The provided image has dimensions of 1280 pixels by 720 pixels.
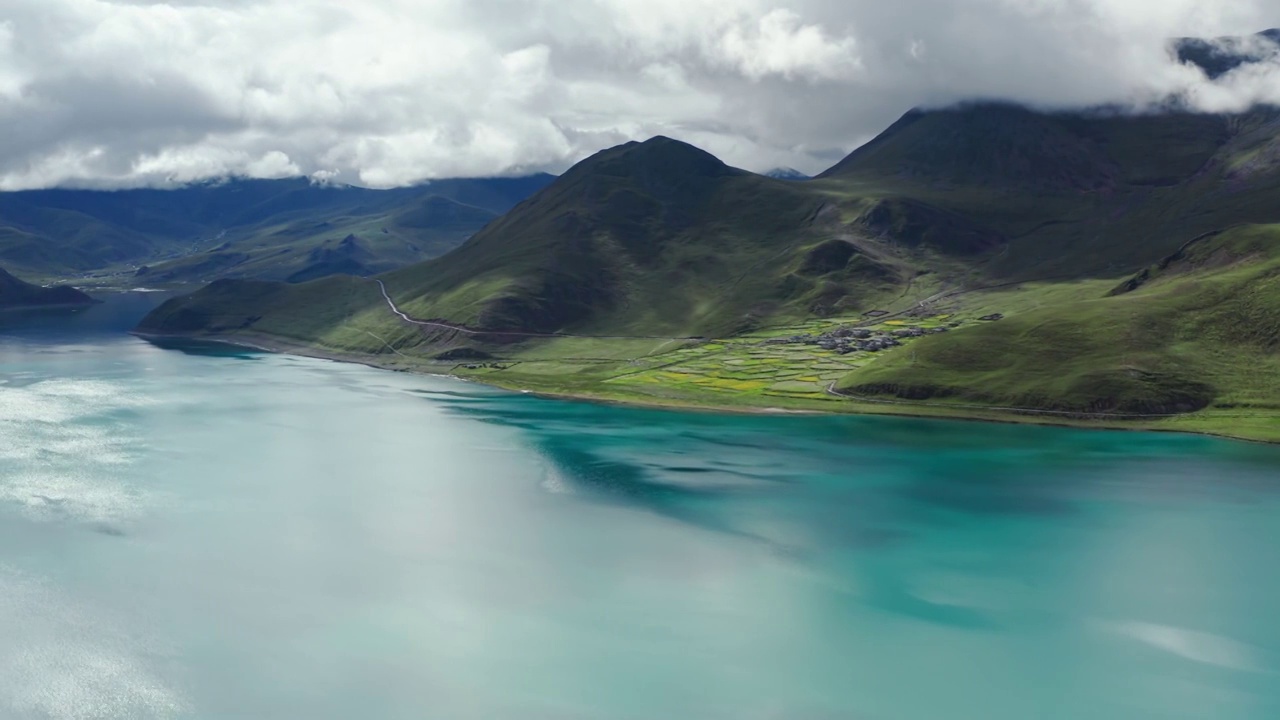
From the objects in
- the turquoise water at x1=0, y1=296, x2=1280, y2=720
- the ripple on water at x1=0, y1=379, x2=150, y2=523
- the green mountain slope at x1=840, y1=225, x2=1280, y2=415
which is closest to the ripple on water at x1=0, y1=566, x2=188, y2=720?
the turquoise water at x1=0, y1=296, x2=1280, y2=720

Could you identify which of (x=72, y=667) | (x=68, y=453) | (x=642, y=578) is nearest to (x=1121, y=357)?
(x=642, y=578)

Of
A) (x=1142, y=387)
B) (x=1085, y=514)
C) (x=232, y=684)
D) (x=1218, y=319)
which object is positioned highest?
(x=1218, y=319)

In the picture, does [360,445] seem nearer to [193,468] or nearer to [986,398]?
[193,468]

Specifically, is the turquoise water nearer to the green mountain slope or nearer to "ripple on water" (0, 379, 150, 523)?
"ripple on water" (0, 379, 150, 523)

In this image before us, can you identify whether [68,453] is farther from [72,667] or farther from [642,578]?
[642,578]

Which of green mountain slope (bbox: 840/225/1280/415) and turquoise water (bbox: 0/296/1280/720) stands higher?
green mountain slope (bbox: 840/225/1280/415)

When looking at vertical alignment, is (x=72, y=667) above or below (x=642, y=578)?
below

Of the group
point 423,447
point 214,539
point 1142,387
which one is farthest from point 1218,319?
point 214,539

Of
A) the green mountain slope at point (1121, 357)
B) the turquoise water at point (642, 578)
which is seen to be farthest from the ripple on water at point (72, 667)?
the green mountain slope at point (1121, 357)
